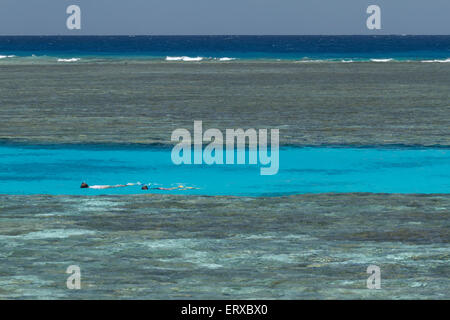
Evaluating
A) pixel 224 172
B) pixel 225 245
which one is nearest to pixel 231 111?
pixel 224 172

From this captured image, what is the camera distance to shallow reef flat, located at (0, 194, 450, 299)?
815cm

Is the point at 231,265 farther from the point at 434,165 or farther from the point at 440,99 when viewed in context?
the point at 440,99

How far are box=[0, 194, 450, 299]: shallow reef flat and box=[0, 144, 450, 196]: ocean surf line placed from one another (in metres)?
2.42

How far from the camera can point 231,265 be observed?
9.03 meters

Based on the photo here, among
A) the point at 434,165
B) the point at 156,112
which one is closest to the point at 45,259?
the point at 434,165

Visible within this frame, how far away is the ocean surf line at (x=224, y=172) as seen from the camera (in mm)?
15695

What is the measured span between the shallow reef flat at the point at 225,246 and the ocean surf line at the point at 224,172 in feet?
7.94

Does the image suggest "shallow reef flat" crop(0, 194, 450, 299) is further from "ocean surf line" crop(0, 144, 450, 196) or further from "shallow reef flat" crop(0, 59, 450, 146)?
"shallow reef flat" crop(0, 59, 450, 146)

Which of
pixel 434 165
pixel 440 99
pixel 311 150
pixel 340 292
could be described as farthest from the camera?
pixel 440 99

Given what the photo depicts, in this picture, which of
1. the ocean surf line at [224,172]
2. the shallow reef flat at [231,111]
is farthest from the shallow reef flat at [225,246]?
the shallow reef flat at [231,111]

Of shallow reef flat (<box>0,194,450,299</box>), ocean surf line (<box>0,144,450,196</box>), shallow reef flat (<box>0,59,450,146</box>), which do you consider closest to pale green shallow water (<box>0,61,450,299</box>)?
shallow reef flat (<box>0,194,450,299</box>)

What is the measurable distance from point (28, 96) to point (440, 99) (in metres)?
16.4

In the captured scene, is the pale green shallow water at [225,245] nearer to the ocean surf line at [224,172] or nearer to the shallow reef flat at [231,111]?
the ocean surf line at [224,172]

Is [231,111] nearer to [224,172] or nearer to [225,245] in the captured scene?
[224,172]
